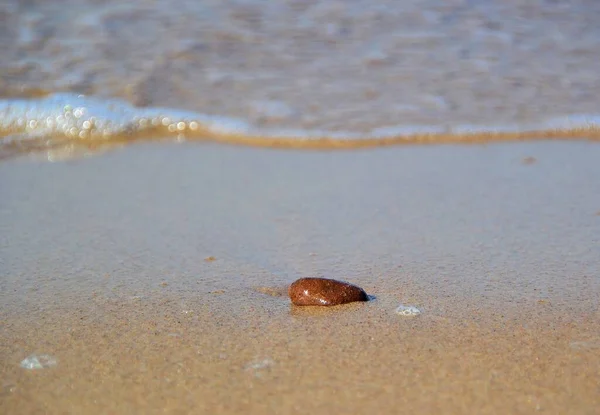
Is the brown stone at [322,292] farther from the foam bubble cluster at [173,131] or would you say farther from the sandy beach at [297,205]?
the foam bubble cluster at [173,131]

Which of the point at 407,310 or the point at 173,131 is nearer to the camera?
the point at 407,310

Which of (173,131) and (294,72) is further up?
(294,72)

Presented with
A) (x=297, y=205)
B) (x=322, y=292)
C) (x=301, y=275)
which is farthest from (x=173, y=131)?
(x=322, y=292)

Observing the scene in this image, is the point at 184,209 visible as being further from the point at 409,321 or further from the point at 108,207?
the point at 409,321

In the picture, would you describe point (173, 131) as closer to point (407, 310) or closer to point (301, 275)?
point (301, 275)

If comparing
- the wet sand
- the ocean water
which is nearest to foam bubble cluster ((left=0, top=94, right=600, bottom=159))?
the ocean water

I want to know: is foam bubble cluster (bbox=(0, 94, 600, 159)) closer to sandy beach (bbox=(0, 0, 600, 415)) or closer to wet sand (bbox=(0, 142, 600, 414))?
sandy beach (bbox=(0, 0, 600, 415))
